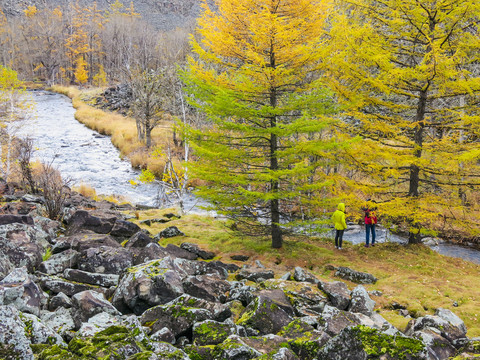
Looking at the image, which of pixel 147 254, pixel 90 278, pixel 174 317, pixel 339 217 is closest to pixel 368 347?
pixel 174 317

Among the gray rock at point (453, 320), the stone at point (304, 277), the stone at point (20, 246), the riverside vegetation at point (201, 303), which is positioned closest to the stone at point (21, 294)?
the riverside vegetation at point (201, 303)

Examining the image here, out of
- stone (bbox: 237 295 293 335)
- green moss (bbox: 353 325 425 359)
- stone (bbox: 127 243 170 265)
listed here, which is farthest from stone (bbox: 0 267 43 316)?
green moss (bbox: 353 325 425 359)

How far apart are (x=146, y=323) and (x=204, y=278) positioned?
69.7 inches

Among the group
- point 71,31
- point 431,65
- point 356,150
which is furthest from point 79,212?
point 71,31

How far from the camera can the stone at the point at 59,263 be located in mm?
6234

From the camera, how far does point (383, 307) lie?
7672 millimetres

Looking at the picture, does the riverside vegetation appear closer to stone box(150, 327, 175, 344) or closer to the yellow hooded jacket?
stone box(150, 327, 175, 344)

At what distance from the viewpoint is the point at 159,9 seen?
13975cm

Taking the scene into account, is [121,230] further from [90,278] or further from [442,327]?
[442,327]

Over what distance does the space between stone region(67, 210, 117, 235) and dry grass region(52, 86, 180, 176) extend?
38.9ft

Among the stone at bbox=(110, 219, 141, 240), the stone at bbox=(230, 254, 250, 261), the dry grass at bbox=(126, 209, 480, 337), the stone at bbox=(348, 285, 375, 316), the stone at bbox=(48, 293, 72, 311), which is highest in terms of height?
the stone at bbox=(48, 293, 72, 311)

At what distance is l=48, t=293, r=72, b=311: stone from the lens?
484 cm

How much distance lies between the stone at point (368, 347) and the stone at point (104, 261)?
434 centimetres

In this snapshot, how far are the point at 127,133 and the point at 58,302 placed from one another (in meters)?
28.8
